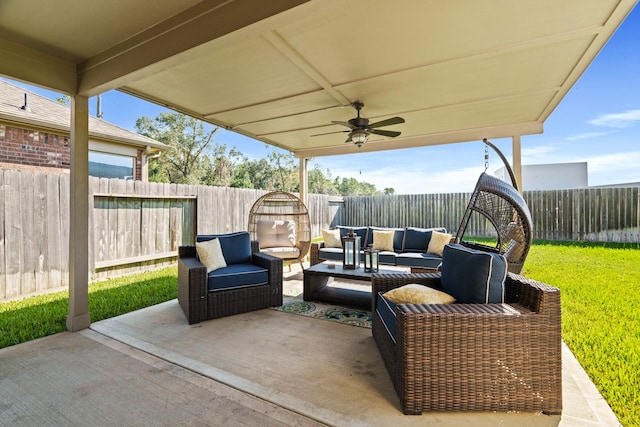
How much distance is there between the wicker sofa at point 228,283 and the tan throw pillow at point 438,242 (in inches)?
108

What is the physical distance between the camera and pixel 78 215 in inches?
119

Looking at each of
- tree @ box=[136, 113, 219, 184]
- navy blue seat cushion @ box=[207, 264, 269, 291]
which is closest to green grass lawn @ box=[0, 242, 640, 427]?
navy blue seat cushion @ box=[207, 264, 269, 291]

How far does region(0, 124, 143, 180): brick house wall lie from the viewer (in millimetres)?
5445

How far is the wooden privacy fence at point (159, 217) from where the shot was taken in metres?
4.00

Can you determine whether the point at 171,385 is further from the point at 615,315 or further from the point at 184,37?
the point at 615,315

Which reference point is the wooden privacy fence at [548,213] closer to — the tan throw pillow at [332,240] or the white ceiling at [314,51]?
the tan throw pillow at [332,240]

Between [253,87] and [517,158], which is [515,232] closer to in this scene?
[517,158]

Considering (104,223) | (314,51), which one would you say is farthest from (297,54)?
(104,223)

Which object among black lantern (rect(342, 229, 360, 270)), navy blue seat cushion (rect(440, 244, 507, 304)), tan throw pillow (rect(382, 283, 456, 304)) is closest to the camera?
navy blue seat cushion (rect(440, 244, 507, 304))

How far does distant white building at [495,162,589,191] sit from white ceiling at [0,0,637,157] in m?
12.3

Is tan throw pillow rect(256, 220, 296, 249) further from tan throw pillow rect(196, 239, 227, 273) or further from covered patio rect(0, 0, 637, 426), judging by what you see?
covered patio rect(0, 0, 637, 426)

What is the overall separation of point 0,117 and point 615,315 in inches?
366

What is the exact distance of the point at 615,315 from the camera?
3162 mm

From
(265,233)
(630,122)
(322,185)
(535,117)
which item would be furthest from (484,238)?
(322,185)
